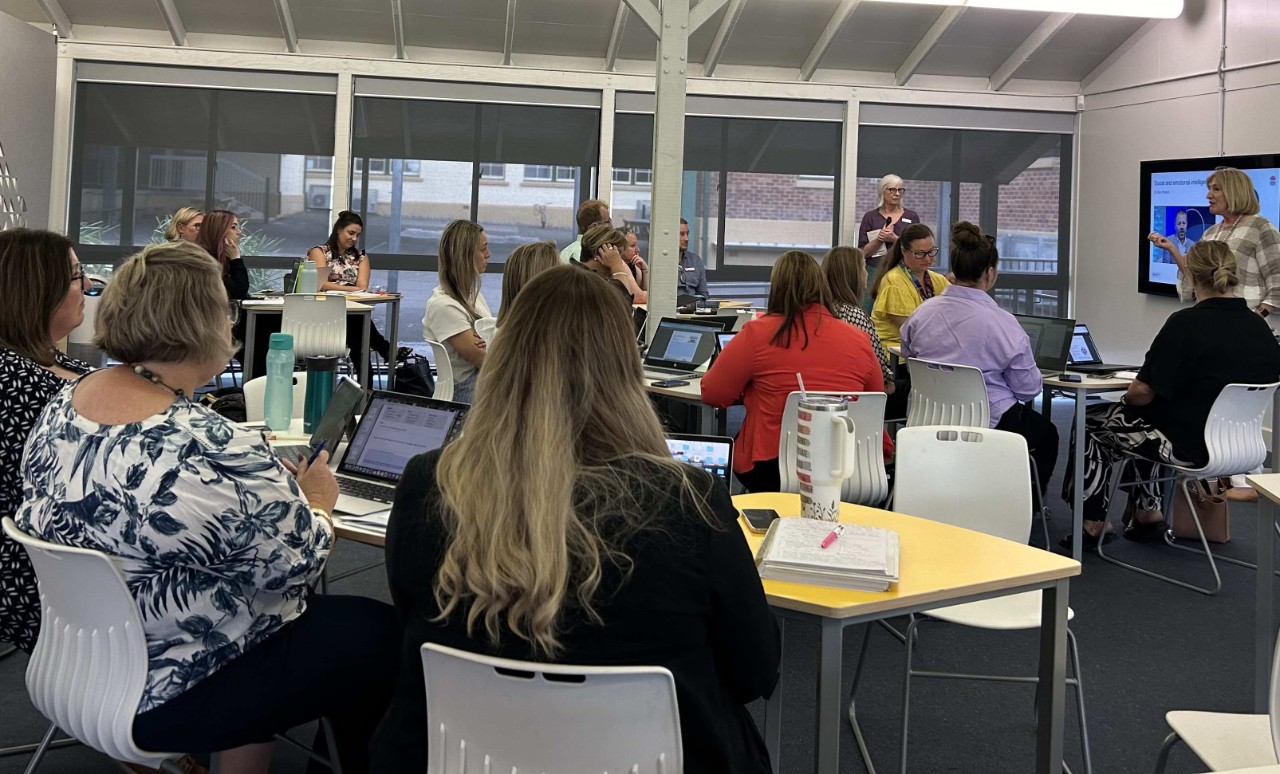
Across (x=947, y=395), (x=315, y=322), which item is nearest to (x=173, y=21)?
(x=315, y=322)

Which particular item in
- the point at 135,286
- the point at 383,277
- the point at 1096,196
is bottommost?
the point at 135,286

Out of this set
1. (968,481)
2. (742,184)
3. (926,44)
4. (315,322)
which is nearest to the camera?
(968,481)

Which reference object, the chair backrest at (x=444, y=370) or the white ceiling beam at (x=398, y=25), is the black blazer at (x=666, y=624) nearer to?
the chair backrest at (x=444, y=370)

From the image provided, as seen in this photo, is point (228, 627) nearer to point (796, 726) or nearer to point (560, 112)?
point (796, 726)

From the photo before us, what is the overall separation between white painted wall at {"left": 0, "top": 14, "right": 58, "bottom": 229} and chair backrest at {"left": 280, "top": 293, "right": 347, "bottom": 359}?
10.9 ft

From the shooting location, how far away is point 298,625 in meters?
2.10

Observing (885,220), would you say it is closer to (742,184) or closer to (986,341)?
(742,184)

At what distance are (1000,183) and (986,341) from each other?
661 cm

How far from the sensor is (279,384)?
3.14m

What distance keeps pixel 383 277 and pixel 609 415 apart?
345 inches

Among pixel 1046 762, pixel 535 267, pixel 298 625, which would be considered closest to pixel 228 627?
pixel 298 625

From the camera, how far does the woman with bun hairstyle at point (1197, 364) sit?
14.4ft

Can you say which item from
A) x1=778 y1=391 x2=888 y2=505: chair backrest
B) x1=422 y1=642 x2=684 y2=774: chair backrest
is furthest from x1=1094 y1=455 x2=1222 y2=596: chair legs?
x1=422 y1=642 x2=684 y2=774: chair backrest

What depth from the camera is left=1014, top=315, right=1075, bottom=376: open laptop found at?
5207mm
